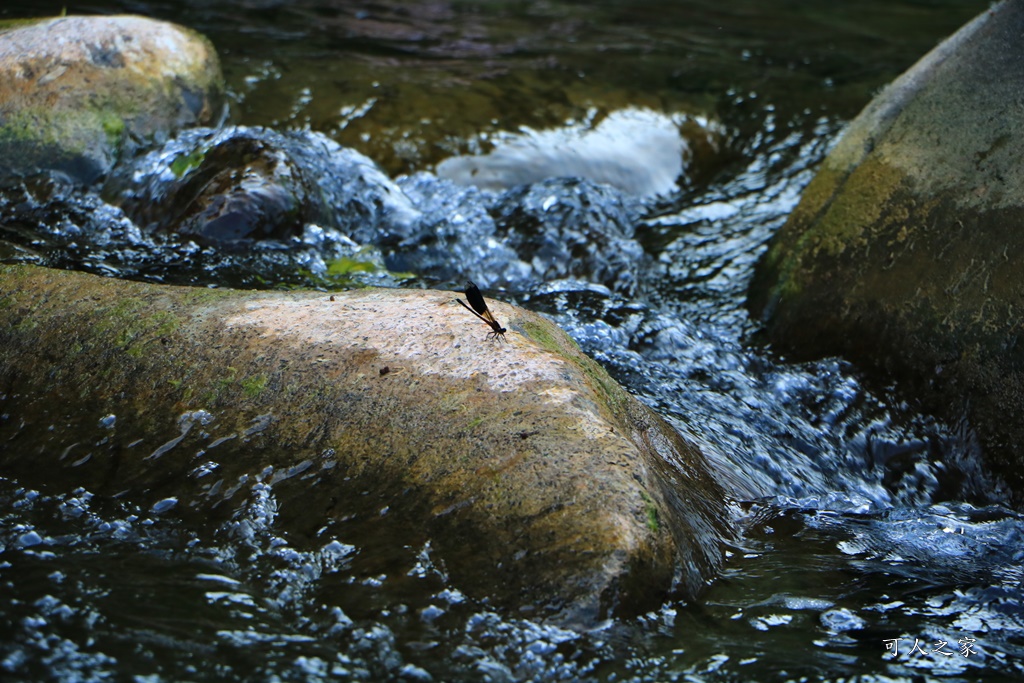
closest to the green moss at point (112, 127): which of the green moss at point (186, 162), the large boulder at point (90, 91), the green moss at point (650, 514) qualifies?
the large boulder at point (90, 91)

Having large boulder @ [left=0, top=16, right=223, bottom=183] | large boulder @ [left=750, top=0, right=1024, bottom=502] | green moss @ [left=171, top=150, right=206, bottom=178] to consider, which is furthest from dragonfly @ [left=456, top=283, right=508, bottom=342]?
large boulder @ [left=0, top=16, right=223, bottom=183]

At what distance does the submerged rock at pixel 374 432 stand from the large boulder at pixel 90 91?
2326 mm

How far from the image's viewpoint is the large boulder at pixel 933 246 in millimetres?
3932

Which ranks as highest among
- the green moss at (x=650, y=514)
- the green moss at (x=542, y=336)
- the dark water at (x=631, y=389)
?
the green moss at (x=542, y=336)

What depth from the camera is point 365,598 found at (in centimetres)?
244

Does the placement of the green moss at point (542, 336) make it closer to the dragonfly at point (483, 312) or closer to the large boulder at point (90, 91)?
the dragonfly at point (483, 312)

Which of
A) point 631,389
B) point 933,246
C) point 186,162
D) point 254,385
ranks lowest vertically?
point 631,389

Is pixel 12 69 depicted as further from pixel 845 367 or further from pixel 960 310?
pixel 960 310

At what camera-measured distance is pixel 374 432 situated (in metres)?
2.81

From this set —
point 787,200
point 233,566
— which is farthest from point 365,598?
point 787,200

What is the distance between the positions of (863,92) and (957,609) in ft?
21.2

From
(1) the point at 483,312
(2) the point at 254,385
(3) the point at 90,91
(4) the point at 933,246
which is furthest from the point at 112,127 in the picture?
(4) the point at 933,246

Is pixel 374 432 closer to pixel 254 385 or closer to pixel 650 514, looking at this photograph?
pixel 254 385

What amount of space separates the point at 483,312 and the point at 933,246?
2182 millimetres
